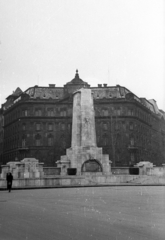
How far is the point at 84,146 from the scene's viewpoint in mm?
33625

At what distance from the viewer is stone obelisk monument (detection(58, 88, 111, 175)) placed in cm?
3366

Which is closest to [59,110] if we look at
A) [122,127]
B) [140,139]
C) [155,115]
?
[122,127]

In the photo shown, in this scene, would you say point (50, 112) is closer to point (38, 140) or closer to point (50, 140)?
point (50, 140)

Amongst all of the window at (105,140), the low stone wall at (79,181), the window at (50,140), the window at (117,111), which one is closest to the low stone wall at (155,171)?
the low stone wall at (79,181)

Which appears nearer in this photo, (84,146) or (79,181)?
(79,181)

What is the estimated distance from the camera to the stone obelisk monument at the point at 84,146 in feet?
110

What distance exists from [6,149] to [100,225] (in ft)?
268

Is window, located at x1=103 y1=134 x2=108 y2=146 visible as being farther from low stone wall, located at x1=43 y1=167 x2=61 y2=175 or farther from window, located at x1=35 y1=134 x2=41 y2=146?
low stone wall, located at x1=43 y1=167 x2=61 y2=175

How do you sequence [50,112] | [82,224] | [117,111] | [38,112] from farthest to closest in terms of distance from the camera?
[50,112]
[117,111]
[38,112]
[82,224]

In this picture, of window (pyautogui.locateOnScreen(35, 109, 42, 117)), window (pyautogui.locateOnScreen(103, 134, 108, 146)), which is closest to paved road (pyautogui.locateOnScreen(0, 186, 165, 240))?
window (pyautogui.locateOnScreen(103, 134, 108, 146))

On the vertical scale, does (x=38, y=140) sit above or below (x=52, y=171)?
above

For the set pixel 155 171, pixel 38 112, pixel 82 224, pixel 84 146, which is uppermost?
pixel 38 112

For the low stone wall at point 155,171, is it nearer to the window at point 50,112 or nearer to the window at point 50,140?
the window at point 50,140

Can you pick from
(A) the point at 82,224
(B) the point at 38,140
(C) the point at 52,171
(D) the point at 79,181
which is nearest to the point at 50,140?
(B) the point at 38,140
